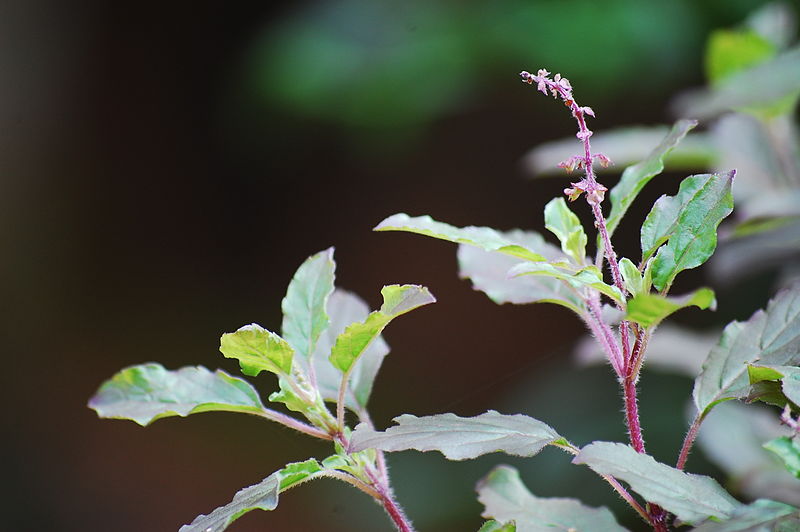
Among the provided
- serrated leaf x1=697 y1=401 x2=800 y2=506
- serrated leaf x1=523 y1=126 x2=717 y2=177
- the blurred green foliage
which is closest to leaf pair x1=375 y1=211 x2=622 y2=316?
serrated leaf x1=697 y1=401 x2=800 y2=506

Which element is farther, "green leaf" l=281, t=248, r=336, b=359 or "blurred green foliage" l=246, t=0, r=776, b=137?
"blurred green foliage" l=246, t=0, r=776, b=137

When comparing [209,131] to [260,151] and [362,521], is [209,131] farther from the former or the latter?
[362,521]

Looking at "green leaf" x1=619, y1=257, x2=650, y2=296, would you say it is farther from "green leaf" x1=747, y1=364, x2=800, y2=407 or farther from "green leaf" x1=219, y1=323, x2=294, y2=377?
"green leaf" x1=219, y1=323, x2=294, y2=377

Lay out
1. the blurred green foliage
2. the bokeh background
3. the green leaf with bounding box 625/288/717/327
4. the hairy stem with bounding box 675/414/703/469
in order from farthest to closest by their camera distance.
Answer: the bokeh background, the blurred green foliage, the hairy stem with bounding box 675/414/703/469, the green leaf with bounding box 625/288/717/327

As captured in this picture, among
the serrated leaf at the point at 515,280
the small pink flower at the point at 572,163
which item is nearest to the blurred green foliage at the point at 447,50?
the serrated leaf at the point at 515,280

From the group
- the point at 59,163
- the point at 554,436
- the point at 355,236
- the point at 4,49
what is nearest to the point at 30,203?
the point at 59,163

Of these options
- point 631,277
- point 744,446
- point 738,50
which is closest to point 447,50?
point 738,50
